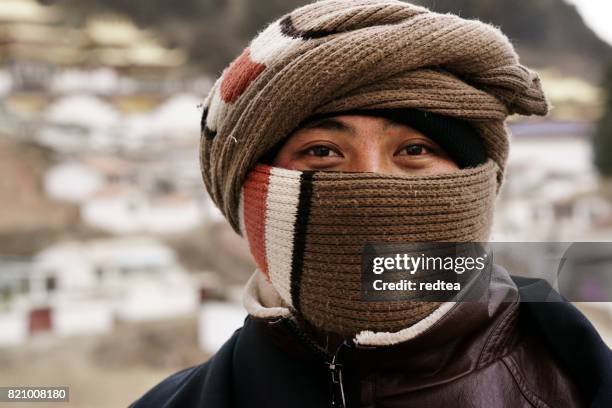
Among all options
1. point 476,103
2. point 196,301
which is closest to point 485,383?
point 476,103

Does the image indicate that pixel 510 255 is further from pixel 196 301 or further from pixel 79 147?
pixel 79 147

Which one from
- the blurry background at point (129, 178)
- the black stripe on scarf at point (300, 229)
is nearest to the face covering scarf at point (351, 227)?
the black stripe on scarf at point (300, 229)

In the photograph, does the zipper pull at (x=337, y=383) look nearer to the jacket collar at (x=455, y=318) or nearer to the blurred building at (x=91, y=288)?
the jacket collar at (x=455, y=318)

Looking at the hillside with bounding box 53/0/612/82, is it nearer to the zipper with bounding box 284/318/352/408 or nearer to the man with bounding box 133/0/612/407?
the man with bounding box 133/0/612/407

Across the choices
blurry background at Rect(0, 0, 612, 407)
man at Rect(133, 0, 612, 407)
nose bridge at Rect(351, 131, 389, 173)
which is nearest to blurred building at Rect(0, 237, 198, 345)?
blurry background at Rect(0, 0, 612, 407)

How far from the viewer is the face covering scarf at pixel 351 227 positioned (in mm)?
Result: 655

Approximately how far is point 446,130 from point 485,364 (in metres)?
0.31

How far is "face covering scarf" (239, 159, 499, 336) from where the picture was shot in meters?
0.65

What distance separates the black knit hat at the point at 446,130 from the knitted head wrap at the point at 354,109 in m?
0.01

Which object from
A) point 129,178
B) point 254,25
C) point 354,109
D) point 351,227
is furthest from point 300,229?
point 129,178

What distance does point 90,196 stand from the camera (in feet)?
11.8

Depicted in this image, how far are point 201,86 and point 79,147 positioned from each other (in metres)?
0.96

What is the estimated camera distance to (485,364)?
2.12ft

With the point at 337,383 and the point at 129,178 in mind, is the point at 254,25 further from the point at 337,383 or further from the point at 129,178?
the point at 337,383
